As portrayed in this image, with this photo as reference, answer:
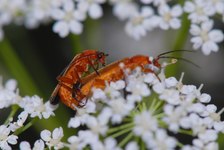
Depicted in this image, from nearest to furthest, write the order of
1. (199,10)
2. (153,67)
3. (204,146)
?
(204,146) → (153,67) → (199,10)

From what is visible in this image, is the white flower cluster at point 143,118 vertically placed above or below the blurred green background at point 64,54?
below

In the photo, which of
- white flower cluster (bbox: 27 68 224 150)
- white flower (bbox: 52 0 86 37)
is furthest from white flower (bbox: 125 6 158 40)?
white flower cluster (bbox: 27 68 224 150)

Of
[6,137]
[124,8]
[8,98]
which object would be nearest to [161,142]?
[6,137]

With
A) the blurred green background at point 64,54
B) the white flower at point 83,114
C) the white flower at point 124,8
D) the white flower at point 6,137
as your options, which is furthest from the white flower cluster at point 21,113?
the white flower at point 124,8

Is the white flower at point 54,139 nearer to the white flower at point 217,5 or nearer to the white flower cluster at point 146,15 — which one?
the white flower cluster at point 146,15

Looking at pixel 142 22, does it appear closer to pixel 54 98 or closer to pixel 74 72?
pixel 74 72
